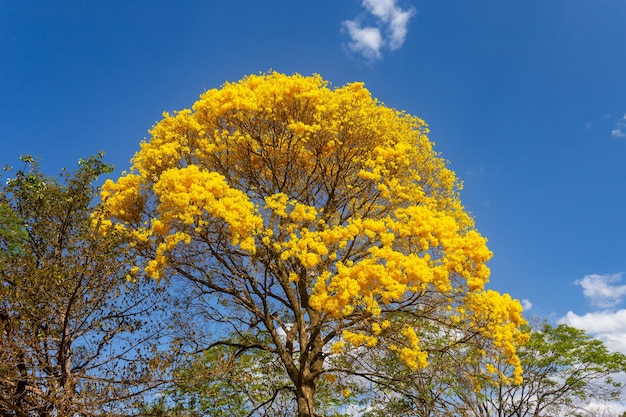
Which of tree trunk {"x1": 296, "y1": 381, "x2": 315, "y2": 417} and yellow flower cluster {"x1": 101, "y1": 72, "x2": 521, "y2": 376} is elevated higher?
yellow flower cluster {"x1": 101, "y1": 72, "x2": 521, "y2": 376}

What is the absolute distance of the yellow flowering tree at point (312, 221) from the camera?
9461 millimetres

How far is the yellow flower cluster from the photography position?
934 centimetres

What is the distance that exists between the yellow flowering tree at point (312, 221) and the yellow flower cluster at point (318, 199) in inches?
1.3

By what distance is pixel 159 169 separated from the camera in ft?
39.2

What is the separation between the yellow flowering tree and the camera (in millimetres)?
9461

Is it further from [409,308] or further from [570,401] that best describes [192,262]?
[570,401]

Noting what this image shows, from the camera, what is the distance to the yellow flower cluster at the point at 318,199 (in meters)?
9.34

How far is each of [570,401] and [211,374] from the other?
14.3m

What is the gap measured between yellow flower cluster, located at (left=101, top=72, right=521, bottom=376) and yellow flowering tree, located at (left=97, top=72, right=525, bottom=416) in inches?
1.3

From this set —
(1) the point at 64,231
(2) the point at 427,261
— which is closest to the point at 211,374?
(1) the point at 64,231

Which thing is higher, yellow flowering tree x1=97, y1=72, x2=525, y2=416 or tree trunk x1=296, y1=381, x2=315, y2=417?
yellow flowering tree x1=97, y1=72, x2=525, y2=416

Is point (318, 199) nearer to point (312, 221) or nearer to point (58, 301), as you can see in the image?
point (312, 221)

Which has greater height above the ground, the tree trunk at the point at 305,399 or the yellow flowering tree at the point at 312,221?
the yellow flowering tree at the point at 312,221

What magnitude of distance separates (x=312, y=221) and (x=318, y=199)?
87.8 inches
